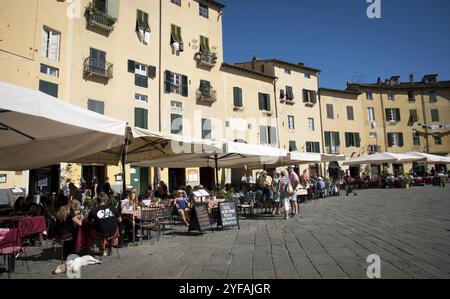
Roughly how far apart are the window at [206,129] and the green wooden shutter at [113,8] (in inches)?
364

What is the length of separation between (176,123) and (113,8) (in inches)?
326

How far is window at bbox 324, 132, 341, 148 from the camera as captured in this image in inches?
1355

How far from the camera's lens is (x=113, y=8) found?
1997 cm

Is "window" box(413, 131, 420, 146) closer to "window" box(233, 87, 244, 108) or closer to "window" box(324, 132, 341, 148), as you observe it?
"window" box(324, 132, 341, 148)

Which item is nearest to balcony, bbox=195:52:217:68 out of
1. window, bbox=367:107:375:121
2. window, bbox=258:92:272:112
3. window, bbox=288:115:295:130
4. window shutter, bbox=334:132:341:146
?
window, bbox=258:92:272:112

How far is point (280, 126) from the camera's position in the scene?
30344mm

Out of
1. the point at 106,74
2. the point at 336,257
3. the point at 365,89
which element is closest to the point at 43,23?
the point at 106,74

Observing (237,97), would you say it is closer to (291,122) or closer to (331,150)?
(291,122)

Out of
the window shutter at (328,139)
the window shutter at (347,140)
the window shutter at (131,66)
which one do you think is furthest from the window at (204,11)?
the window shutter at (347,140)

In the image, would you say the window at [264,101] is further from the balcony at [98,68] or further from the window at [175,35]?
the balcony at [98,68]

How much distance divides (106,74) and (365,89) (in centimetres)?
3226

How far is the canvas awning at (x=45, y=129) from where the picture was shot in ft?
14.1

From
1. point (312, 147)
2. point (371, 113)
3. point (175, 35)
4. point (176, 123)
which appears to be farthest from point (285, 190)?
point (371, 113)
